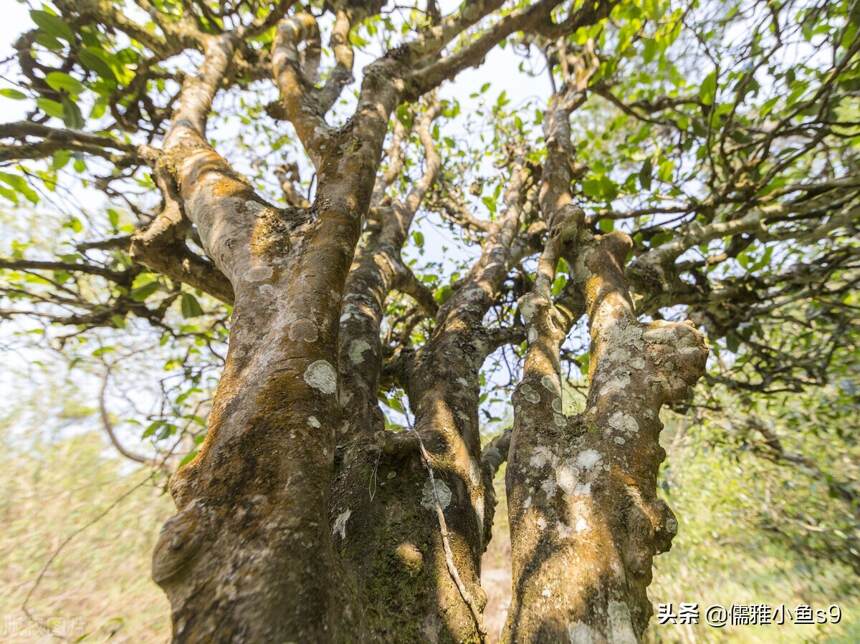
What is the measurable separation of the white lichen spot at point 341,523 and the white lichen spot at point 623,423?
3.15 ft

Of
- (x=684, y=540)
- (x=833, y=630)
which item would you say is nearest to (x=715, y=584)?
(x=684, y=540)

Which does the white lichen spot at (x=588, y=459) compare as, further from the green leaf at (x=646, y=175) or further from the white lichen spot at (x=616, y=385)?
the green leaf at (x=646, y=175)

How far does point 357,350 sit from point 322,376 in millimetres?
938

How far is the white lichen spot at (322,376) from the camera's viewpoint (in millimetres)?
1138

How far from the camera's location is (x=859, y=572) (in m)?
5.03

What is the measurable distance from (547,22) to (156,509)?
39.8 feet

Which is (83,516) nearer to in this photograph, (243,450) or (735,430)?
(243,450)

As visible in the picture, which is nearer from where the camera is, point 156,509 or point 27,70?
point 27,70

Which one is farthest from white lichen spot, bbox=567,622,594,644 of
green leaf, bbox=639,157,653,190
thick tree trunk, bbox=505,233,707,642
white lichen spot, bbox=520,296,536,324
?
green leaf, bbox=639,157,653,190

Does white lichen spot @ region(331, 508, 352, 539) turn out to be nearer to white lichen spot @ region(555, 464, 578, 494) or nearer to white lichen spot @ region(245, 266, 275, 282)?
white lichen spot @ region(555, 464, 578, 494)

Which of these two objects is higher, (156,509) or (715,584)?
(156,509)

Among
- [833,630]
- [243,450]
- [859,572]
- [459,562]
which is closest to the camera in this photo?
[243,450]

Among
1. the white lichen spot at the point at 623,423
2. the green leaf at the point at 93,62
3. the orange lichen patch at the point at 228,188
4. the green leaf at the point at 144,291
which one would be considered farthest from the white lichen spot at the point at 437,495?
the green leaf at the point at 144,291

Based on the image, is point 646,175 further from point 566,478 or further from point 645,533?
point 645,533
